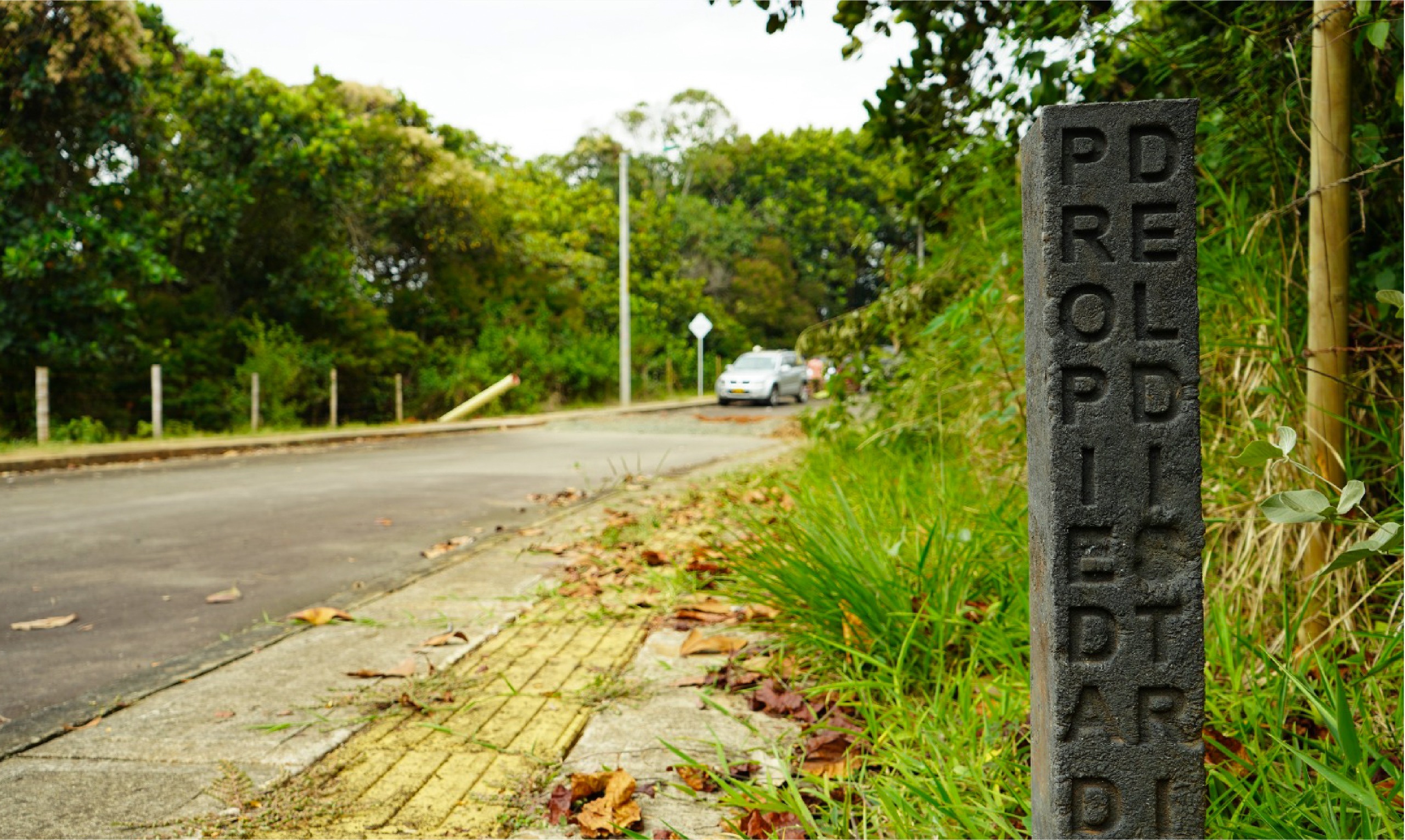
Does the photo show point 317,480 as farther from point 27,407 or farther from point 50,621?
point 27,407

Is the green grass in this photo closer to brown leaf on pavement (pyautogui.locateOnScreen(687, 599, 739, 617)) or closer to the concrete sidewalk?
brown leaf on pavement (pyautogui.locateOnScreen(687, 599, 739, 617))

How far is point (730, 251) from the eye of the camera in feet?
140

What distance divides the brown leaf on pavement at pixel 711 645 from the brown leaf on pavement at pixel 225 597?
2.44 meters

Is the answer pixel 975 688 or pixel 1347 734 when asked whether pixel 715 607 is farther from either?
pixel 1347 734

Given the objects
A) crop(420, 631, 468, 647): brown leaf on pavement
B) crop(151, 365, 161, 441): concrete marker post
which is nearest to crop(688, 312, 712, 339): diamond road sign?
crop(151, 365, 161, 441): concrete marker post

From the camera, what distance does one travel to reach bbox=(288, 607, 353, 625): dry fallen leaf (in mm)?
3900

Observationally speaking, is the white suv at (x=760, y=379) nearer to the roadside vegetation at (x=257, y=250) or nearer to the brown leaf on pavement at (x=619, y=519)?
the roadside vegetation at (x=257, y=250)

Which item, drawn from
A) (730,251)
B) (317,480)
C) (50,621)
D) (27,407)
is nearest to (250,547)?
(50,621)

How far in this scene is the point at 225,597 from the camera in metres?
4.58

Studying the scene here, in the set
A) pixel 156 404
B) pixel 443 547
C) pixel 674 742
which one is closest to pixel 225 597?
pixel 443 547

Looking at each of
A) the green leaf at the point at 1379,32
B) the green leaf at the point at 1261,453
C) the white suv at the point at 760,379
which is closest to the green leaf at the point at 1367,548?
the green leaf at the point at 1261,453

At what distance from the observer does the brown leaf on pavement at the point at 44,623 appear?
410 cm

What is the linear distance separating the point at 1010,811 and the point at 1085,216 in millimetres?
1120

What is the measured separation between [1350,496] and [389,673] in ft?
8.35
